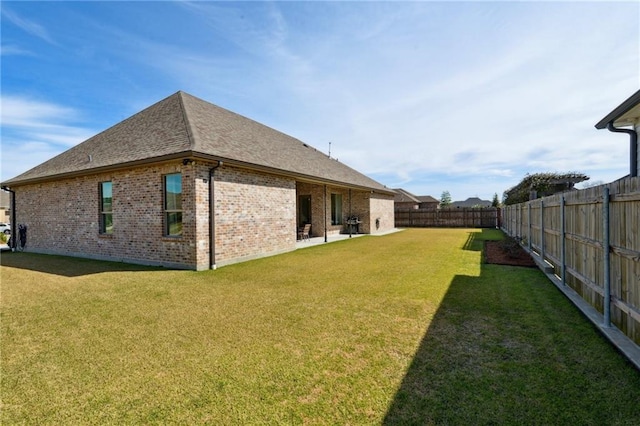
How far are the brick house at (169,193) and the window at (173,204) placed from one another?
0.09 ft

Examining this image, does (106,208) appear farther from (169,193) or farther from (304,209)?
(304,209)

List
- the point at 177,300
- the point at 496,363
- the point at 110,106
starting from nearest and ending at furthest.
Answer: the point at 496,363
the point at 177,300
the point at 110,106

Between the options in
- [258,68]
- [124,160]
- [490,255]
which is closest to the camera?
[124,160]

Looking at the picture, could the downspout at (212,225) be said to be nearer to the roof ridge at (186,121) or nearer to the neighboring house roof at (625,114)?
the roof ridge at (186,121)

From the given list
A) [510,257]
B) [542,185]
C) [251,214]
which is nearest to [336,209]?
[251,214]

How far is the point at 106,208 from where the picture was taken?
1012cm

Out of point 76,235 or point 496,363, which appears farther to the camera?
point 76,235

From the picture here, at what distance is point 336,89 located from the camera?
12.5 meters

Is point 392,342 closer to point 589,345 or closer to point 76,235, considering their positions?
point 589,345

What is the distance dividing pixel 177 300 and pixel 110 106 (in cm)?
1367

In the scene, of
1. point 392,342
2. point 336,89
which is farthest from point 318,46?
point 392,342

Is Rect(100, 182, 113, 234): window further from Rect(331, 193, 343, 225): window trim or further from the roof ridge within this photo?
Rect(331, 193, 343, 225): window trim

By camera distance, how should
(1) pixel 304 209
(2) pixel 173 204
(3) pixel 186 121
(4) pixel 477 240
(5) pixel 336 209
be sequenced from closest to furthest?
1. (2) pixel 173 204
2. (3) pixel 186 121
3. (4) pixel 477 240
4. (1) pixel 304 209
5. (5) pixel 336 209

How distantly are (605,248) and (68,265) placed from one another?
1258cm
